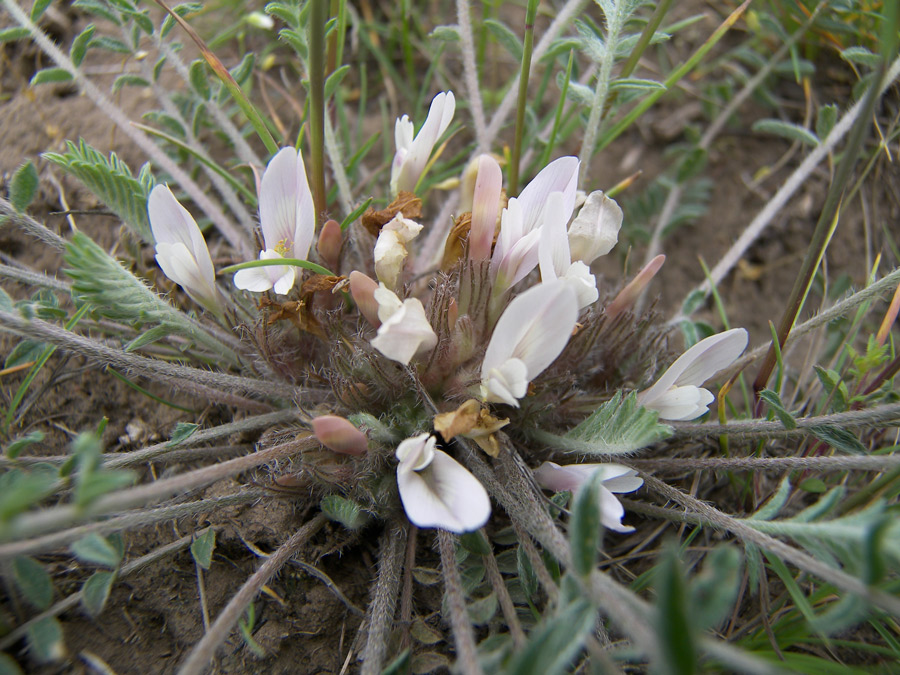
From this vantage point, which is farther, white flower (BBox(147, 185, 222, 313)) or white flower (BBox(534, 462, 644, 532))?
white flower (BBox(147, 185, 222, 313))

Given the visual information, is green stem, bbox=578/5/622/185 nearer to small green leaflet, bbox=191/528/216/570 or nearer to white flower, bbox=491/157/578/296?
white flower, bbox=491/157/578/296

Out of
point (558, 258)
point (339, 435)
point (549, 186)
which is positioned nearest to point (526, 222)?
point (549, 186)

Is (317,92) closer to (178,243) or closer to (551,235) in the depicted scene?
(178,243)

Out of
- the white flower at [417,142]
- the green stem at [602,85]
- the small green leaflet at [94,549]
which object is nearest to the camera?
the small green leaflet at [94,549]

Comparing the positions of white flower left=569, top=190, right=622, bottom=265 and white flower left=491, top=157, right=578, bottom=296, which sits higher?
white flower left=491, top=157, right=578, bottom=296

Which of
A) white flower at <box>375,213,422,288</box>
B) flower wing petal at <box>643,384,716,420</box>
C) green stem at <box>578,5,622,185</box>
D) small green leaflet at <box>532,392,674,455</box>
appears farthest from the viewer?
green stem at <box>578,5,622,185</box>

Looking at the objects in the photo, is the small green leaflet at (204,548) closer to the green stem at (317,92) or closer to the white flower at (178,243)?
the white flower at (178,243)

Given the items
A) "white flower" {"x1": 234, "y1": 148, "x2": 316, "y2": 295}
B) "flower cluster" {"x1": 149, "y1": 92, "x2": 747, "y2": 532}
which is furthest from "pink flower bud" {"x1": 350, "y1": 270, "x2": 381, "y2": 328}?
"white flower" {"x1": 234, "y1": 148, "x2": 316, "y2": 295}

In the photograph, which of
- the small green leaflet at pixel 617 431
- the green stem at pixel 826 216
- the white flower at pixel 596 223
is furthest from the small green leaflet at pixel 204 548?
the green stem at pixel 826 216
